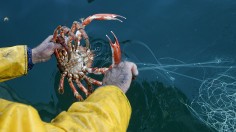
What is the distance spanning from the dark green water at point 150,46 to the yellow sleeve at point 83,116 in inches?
76.4

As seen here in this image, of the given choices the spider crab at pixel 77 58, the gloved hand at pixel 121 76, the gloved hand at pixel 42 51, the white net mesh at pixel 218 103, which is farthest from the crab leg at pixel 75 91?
the gloved hand at pixel 121 76

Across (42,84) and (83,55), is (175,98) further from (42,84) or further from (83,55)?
(42,84)

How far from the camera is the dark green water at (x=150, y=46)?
14.8ft

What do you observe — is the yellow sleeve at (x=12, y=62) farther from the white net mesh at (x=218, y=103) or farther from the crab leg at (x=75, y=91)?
the white net mesh at (x=218, y=103)

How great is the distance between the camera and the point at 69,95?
4.85 m

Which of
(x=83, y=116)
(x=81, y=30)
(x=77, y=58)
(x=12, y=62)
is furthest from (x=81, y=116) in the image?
(x=77, y=58)

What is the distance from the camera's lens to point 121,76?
2953mm

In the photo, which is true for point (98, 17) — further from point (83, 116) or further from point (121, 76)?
point (83, 116)

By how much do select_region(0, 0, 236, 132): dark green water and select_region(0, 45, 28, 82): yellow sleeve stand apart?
59.7 inches

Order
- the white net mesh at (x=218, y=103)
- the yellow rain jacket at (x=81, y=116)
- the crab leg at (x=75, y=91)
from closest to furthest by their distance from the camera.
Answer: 1. the yellow rain jacket at (x=81, y=116)
2. the white net mesh at (x=218, y=103)
3. the crab leg at (x=75, y=91)

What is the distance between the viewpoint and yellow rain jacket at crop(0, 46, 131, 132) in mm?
1860

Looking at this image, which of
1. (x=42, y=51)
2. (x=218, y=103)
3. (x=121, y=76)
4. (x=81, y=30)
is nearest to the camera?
(x=121, y=76)

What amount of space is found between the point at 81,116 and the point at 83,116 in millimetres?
13

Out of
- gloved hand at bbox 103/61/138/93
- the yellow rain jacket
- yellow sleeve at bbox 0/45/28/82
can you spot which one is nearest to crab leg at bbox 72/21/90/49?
yellow sleeve at bbox 0/45/28/82
